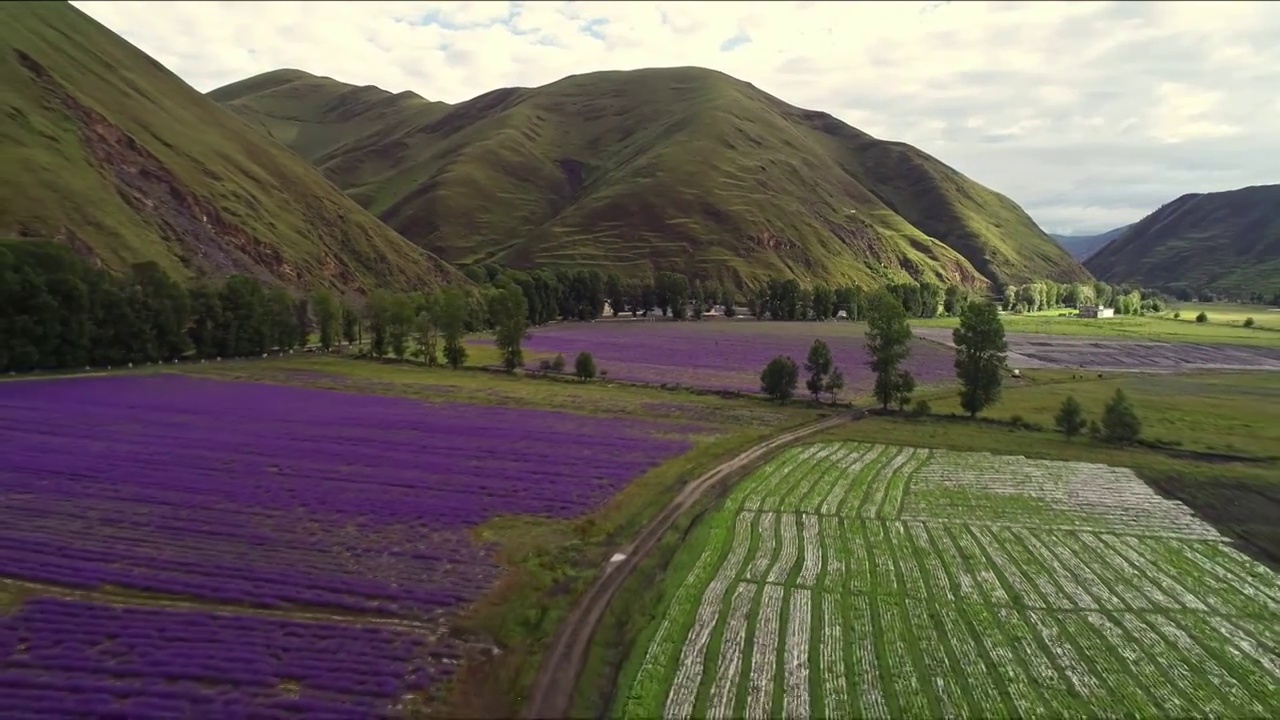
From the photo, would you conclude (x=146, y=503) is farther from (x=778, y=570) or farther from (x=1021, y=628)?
(x=1021, y=628)

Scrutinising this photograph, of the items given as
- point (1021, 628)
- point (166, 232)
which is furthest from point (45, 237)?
point (1021, 628)

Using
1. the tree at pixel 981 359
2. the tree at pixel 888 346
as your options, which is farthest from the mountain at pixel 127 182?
the tree at pixel 981 359

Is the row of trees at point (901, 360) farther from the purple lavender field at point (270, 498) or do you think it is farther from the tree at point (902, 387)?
the purple lavender field at point (270, 498)

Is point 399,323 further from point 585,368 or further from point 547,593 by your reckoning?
point 547,593

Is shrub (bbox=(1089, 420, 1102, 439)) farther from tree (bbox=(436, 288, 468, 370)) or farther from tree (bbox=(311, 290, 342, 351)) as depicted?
tree (bbox=(311, 290, 342, 351))

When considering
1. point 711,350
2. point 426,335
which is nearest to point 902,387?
point 711,350

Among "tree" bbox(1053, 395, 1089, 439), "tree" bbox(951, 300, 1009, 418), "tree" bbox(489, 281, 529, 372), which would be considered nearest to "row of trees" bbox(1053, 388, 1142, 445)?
"tree" bbox(1053, 395, 1089, 439)
